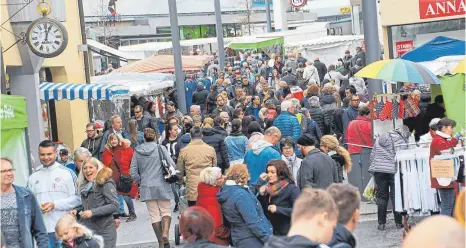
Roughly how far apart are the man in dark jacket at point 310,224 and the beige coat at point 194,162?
8572mm

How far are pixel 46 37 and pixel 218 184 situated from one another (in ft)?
30.7

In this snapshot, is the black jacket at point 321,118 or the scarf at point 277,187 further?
the black jacket at point 321,118

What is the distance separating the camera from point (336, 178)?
12492 mm

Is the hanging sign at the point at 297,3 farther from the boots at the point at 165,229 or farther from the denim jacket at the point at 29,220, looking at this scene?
the denim jacket at the point at 29,220

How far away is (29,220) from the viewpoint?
9500mm

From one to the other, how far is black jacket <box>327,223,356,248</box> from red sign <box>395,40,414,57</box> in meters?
16.6

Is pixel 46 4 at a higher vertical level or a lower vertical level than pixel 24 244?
higher

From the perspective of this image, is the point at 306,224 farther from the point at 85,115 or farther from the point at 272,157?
the point at 85,115

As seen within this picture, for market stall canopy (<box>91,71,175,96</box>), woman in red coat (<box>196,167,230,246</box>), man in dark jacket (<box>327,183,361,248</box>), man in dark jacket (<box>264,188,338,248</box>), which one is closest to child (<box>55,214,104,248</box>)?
woman in red coat (<box>196,167,230,246</box>)

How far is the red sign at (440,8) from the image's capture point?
22.5 m

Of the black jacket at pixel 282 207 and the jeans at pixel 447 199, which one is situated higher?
the black jacket at pixel 282 207

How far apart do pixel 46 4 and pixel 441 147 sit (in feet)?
32.7

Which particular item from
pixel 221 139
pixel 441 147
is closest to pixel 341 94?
pixel 221 139

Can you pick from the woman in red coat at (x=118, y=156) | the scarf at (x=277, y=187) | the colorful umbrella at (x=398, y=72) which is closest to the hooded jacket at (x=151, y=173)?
the woman in red coat at (x=118, y=156)
